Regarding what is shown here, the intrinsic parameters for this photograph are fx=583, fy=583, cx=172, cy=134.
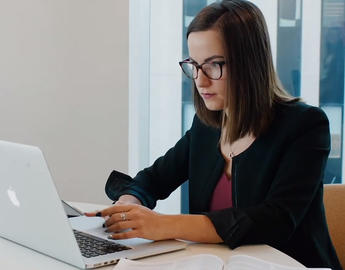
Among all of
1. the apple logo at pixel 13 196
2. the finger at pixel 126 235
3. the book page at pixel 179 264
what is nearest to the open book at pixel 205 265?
Result: the book page at pixel 179 264

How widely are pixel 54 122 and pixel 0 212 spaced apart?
185 centimetres

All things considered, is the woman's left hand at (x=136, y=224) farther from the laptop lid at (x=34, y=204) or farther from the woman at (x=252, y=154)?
the laptop lid at (x=34, y=204)

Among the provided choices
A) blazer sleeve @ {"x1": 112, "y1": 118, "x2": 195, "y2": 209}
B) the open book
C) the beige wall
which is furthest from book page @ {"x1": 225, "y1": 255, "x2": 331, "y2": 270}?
the beige wall

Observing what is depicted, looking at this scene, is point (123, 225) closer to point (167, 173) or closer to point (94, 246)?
point (94, 246)

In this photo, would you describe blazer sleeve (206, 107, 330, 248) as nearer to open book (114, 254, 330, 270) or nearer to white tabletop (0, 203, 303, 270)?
white tabletop (0, 203, 303, 270)

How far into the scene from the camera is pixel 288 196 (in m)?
1.44

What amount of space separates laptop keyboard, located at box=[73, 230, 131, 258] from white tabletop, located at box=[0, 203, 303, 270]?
0.05 meters

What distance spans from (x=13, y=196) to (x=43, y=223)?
0.11 m

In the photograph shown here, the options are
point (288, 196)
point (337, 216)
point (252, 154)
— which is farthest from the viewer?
point (337, 216)

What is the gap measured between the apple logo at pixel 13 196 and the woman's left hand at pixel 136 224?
22 centimetres

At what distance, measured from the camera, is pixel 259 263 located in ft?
3.76

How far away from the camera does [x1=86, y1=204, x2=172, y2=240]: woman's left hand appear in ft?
4.29

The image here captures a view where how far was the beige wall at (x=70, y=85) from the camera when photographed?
3033 mm

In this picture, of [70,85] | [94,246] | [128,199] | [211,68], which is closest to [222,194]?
[128,199]
